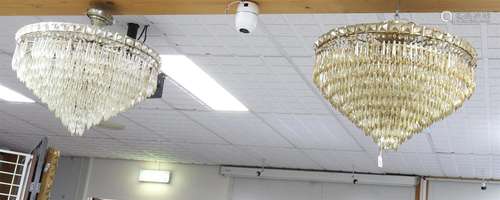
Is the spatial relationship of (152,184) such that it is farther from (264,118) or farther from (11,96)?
(264,118)

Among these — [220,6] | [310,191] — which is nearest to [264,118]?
[310,191]

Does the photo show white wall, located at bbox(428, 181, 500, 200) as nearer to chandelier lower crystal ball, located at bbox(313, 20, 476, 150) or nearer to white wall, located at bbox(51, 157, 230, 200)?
white wall, located at bbox(51, 157, 230, 200)

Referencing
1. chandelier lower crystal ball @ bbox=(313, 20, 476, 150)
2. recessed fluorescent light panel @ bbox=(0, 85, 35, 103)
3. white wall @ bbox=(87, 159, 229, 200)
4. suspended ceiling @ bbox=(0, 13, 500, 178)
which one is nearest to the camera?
chandelier lower crystal ball @ bbox=(313, 20, 476, 150)

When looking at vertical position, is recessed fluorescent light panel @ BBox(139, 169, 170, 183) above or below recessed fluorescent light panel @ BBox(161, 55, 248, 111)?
below

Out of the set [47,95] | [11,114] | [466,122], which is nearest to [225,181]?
[11,114]

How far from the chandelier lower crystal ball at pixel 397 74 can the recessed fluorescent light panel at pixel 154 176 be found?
891 cm

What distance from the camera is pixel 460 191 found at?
9055 mm

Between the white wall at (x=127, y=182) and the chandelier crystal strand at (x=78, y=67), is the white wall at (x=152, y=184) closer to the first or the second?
the white wall at (x=127, y=182)

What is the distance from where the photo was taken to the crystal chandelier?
7.75 feet

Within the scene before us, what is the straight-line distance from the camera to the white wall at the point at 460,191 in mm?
8867

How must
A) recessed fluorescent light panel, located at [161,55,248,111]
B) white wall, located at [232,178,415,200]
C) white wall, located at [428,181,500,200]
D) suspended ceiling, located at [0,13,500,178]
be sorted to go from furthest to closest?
white wall, located at [232,178,415,200]
white wall, located at [428,181,500,200]
recessed fluorescent light panel, located at [161,55,248,111]
suspended ceiling, located at [0,13,500,178]

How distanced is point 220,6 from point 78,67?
67cm

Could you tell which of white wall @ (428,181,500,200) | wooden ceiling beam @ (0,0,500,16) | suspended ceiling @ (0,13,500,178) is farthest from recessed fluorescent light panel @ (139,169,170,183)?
wooden ceiling beam @ (0,0,500,16)

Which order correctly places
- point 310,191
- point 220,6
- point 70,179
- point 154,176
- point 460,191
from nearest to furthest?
point 220,6 → point 460,191 → point 310,191 → point 154,176 → point 70,179
